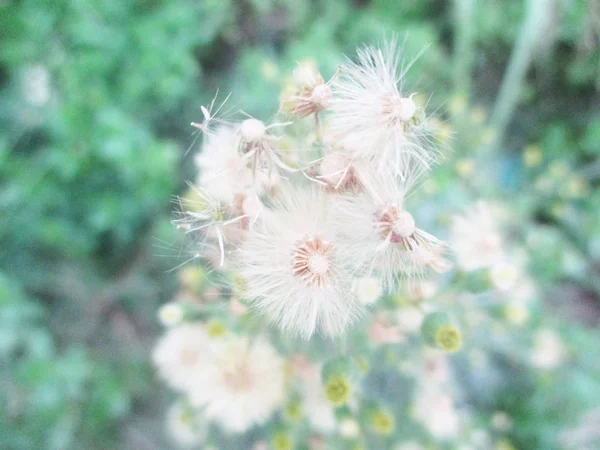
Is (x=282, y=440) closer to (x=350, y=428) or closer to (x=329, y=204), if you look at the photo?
(x=350, y=428)

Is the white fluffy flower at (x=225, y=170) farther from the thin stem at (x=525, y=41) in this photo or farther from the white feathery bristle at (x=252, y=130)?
the thin stem at (x=525, y=41)

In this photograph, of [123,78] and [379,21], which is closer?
[123,78]

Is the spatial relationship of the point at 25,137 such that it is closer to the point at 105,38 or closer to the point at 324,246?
the point at 105,38

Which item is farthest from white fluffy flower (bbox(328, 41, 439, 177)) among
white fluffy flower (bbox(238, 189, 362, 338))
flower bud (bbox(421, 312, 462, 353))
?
flower bud (bbox(421, 312, 462, 353))

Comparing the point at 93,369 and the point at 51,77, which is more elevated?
the point at 51,77

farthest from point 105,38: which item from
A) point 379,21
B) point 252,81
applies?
point 379,21

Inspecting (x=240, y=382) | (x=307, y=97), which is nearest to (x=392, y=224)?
(x=307, y=97)
